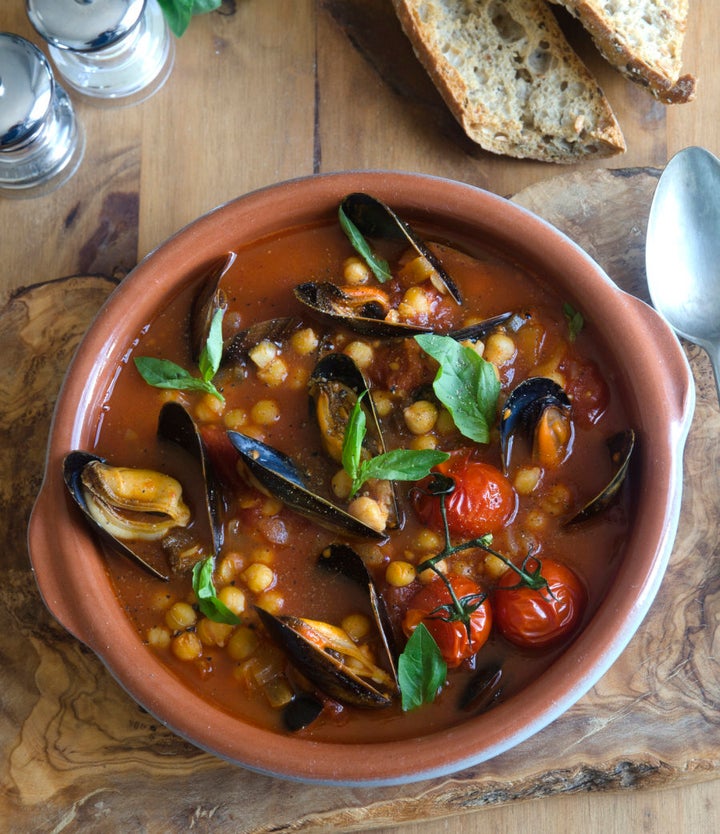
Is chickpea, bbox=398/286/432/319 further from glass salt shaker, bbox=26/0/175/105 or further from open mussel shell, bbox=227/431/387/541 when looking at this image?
glass salt shaker, bbox=26/0/175/105

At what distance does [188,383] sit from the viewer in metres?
3.02

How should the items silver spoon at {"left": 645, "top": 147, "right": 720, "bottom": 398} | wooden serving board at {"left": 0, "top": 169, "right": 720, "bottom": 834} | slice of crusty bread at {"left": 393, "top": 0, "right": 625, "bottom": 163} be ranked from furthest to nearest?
1. slice of crusty bread at {"left": 393, "top": 0, "right": 625, "bottom": 163}
2. silver spoon at {"left": 645, "top": 147, "right": 720, "bottom": 398}
3. wooden serving board at {"left": 0, "top": 169, "right": 720, "bottom": 834}

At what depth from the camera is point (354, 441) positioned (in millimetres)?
2803

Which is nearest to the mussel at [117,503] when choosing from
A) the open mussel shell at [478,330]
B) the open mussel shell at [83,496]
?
the open mussel shell at [83,496]

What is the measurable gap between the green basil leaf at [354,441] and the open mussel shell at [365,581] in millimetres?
249

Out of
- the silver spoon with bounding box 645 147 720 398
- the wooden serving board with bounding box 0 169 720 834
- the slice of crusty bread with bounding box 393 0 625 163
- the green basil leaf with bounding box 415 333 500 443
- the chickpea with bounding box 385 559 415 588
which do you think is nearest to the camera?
the green basil leaf with bounding box 415 333 500 443

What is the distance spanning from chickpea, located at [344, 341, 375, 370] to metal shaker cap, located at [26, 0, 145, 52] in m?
1.42

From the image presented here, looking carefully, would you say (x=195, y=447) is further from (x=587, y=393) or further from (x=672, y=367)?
(x=672, y=367)

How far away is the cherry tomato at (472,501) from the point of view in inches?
115

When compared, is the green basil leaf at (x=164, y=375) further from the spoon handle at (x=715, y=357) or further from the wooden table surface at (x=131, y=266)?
the spoon handle at (x=715, y=357)

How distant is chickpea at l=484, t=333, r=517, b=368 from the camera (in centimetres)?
307

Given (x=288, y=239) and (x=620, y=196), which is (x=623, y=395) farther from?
(x=288, y=239)

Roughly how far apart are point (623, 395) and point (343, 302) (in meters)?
0.92

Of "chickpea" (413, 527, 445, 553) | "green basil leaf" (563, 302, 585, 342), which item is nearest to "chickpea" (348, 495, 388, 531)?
"chickpea" (413, 527, 445, 553)
